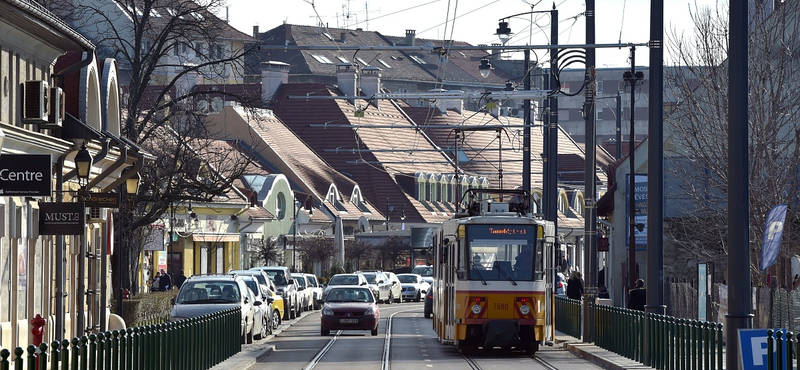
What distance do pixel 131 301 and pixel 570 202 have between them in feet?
255

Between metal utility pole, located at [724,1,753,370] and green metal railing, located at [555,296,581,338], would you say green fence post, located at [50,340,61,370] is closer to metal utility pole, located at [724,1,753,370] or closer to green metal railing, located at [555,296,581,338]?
metal utility pole, located at [724,1,753,370]

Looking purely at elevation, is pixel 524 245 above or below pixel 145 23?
below

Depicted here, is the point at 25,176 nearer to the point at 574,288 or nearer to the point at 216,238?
the point at 574,288

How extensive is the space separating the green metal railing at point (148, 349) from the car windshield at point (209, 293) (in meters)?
4.06

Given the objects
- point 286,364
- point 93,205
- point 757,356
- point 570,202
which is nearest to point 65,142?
point 93,205

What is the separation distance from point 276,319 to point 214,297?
9.74m

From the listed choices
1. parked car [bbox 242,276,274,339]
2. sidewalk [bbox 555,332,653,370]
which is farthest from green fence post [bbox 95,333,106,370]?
parked car [bbox 242,276,274,339]

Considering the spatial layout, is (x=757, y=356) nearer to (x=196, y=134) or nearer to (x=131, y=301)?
(x=131, y=301)

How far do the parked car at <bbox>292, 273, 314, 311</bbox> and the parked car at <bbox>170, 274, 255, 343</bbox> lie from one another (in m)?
20.4

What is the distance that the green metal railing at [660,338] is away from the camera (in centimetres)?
1930

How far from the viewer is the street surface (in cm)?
2562

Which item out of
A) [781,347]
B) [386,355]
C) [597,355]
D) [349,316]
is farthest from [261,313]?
[781,347]

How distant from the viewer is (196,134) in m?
40.2

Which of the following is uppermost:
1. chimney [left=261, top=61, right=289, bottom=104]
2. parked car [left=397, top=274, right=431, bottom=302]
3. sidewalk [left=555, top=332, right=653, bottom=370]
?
chimney [left=261, top=61, right=289, bottom=104]
